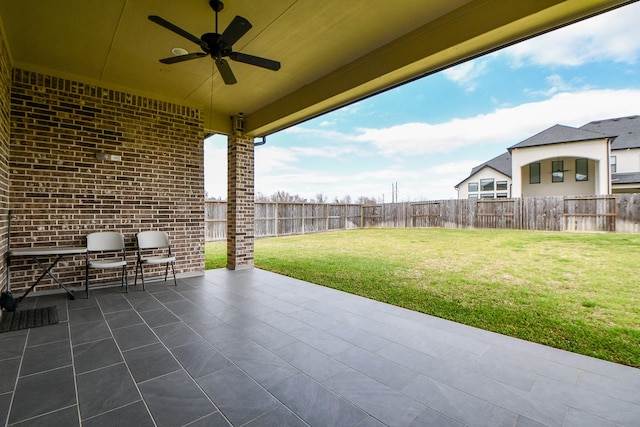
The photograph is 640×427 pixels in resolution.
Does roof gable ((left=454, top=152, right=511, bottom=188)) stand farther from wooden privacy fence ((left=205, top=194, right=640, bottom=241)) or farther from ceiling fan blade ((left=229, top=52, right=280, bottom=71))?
ceiling fan blade ((left=229, top=52, right=280, bottom=71))

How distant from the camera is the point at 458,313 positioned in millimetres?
3230

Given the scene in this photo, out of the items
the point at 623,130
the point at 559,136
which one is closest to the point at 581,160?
the point at 559,136

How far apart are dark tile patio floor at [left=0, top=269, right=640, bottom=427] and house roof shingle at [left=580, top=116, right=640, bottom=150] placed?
8.36m

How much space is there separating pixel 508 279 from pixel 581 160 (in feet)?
30.3

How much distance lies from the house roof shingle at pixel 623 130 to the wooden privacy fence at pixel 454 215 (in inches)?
56.6

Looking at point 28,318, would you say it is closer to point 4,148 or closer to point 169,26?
point 4,148

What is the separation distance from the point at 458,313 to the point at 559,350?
37.7 inches

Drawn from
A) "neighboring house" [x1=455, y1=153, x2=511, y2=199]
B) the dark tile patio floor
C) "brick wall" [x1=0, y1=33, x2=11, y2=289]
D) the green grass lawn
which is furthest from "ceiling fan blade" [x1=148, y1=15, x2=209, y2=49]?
"neighboring house" [x1=455, y1=153, x2=511, y2=199]

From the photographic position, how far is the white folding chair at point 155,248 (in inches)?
174

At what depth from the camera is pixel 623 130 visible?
7965mm

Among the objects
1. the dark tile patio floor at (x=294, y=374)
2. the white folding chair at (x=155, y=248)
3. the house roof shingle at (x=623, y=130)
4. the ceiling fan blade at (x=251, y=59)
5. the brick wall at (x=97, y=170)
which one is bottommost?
the dark tile patio floor at (x=294, y=374)

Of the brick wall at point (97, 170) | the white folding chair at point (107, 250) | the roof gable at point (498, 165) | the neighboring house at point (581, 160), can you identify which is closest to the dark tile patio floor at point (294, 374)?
the white folding chair at point (107, 250)

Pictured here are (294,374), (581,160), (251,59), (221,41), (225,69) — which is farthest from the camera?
(581,160)

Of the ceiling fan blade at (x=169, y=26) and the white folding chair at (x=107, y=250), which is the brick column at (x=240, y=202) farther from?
the ceiling fan blade at (x=169, y=26)
